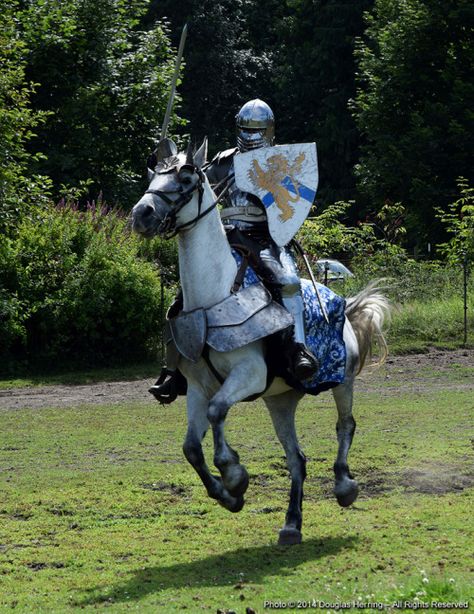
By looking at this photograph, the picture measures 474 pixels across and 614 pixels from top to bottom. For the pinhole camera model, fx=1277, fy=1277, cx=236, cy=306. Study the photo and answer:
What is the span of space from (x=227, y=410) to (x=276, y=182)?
182 centimetres

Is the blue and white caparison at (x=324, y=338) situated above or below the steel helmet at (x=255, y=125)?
below

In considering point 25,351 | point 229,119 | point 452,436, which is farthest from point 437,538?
point 229,119

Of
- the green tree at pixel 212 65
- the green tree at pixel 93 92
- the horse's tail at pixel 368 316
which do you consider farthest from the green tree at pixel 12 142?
the green tree at pixel 212 65

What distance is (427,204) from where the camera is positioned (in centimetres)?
3384

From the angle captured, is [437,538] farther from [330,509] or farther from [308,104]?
[308,104]

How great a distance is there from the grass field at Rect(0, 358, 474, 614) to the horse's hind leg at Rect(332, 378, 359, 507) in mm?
198

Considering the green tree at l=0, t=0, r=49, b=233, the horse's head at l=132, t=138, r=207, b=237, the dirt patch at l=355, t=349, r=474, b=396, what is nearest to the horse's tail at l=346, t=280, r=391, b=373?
the horse's head at l=132, t=138, r=207, b=237

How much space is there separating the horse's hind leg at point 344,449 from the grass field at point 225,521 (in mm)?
198

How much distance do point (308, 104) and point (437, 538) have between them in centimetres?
3982

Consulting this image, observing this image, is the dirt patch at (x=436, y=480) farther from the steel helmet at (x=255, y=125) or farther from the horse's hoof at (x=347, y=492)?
the steel helmet at (x=255, y=125)

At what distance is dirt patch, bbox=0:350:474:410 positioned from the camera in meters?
17.4

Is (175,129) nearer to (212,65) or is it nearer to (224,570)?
(212,65)

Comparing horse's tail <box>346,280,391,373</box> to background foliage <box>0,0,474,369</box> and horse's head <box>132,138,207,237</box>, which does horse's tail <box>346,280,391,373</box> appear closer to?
horse's head <box>132,138,207,237</box>

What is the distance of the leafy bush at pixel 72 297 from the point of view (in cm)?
1980
